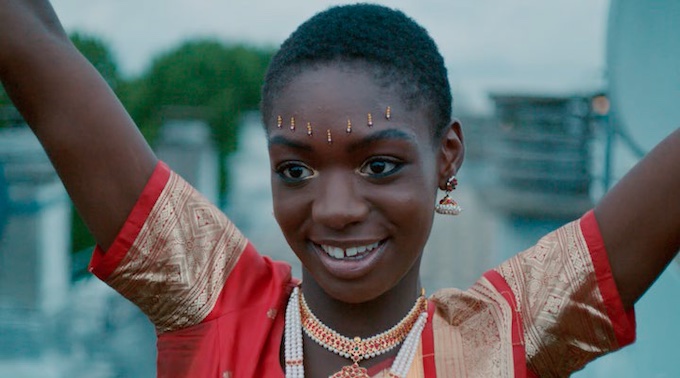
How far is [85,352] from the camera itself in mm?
5492

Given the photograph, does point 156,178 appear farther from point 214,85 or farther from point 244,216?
point 214,85

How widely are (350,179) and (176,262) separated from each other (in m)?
0.36

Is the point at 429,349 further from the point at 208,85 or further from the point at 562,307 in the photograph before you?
the point at 208,85

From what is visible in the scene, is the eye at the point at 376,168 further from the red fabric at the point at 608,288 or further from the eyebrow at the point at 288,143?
the red fabric at the point at 608,288

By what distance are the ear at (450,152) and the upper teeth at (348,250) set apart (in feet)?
0.72

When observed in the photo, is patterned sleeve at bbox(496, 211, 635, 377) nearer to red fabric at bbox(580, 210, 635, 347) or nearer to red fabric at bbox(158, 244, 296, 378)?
red fabric at bbox(580, 210, 635, 347)

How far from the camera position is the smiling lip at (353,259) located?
4.42ft

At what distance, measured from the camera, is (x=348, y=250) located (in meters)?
1.35

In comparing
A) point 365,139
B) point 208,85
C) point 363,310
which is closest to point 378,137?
point 365,139

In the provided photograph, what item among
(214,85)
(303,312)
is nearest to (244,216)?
(214,85)

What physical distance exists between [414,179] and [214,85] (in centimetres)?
881

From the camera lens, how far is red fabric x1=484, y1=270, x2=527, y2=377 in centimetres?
137

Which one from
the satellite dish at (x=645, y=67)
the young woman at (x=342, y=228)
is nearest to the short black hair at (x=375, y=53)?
the young woman at (x=342, y=228)

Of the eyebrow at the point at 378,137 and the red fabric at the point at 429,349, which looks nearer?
the eyebrow at the point at 378,137
